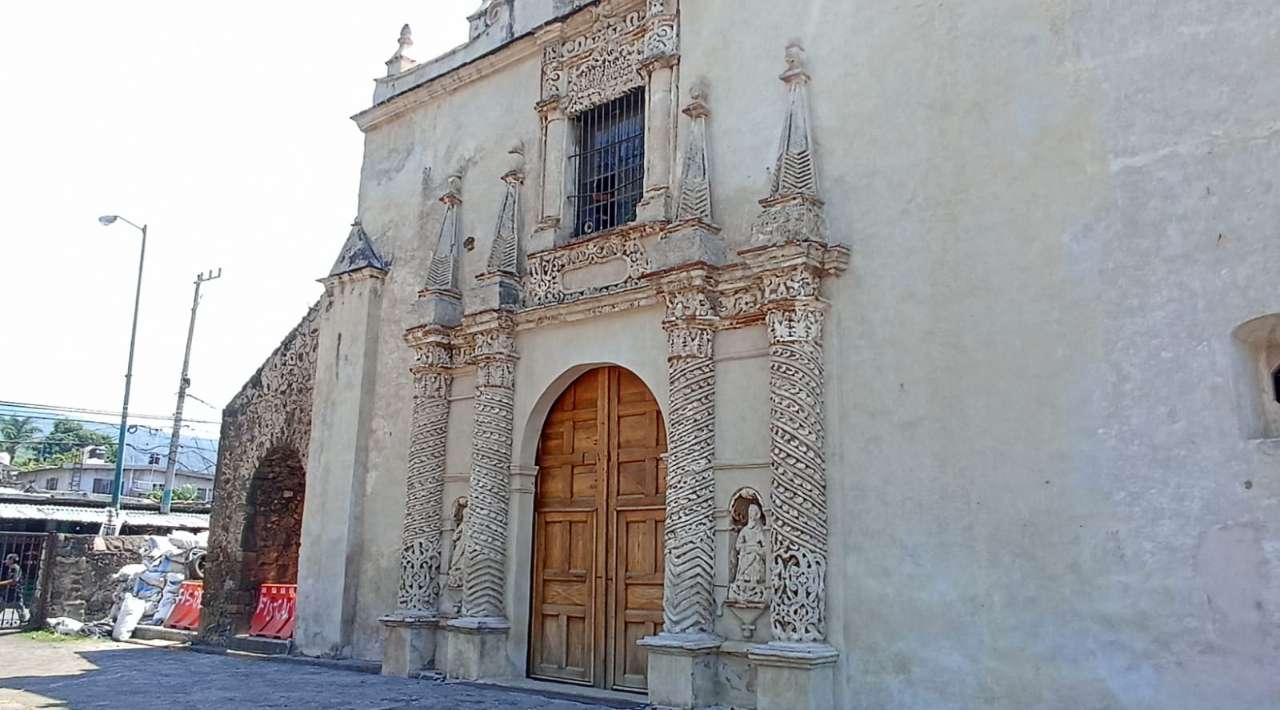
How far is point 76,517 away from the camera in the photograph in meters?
24.6

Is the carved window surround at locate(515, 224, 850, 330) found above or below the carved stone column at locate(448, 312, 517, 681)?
above

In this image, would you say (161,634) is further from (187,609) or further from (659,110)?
(659,110)

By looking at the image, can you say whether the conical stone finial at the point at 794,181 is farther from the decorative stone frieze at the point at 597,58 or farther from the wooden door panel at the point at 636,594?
the wooden door panel at the point at 636,594

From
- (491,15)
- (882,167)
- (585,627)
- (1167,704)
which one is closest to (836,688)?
(1167,704)

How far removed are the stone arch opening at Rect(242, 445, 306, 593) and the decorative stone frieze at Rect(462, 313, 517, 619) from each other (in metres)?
4.51

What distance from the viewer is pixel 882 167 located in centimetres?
768

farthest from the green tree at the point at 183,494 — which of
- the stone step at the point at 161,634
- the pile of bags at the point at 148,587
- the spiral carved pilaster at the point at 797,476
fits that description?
the spiral carved pilaster at the point at 797,476

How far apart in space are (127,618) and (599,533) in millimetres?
9814

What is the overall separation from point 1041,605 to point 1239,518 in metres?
1.29

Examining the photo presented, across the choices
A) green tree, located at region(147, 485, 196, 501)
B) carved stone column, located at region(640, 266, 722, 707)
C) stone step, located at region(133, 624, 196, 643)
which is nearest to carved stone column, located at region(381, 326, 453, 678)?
carved stone column, located at region(640, 266, 722, 707)

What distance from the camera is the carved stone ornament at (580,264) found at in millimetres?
9195

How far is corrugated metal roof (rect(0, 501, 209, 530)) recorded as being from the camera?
22891 mm

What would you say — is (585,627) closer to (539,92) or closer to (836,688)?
(836,688)

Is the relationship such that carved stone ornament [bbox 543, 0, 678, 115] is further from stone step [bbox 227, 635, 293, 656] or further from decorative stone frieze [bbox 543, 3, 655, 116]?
stone step [bbox 227, 635, 293, 656]
